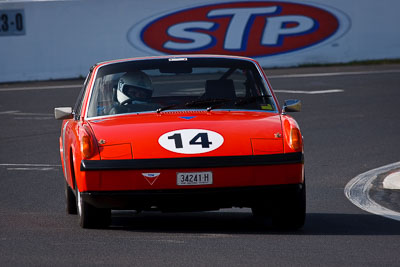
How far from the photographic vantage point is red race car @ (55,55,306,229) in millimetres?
7344

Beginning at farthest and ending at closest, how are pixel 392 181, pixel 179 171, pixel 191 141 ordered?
pixel 392 181 → pixel 191 141 → pixel 179 171

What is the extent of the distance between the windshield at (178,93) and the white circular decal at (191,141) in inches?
30.0

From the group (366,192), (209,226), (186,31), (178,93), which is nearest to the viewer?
(209,226)

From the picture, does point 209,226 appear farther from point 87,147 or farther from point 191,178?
point 87,147

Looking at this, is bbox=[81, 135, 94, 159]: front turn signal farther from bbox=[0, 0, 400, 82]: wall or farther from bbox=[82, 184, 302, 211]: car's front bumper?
bbox=[0, 0, 400, 82]: wall

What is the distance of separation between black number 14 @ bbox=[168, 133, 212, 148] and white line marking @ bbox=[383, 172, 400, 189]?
11.8 feet

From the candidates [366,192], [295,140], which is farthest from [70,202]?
[366,192]

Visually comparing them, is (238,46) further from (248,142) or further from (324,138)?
(248,142)

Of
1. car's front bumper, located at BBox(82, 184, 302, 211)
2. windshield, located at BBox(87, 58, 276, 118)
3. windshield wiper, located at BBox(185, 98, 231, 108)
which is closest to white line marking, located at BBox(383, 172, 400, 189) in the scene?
windshield, located at BBox(87, 58, 276, 118)

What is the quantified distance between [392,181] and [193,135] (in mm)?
3819

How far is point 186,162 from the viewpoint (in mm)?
7320

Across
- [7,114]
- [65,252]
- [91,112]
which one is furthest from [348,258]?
[7,114]

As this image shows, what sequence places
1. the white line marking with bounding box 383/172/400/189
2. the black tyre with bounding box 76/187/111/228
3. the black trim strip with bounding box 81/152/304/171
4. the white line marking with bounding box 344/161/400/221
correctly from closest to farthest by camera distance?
1. the black trim strip with bounding box 81/152/304/171
2. the black tyre with bounding box 76/187/111/228
3. the white line marking with bounding box 344/161/400/221
4. the white line marking with bounding box 383/172/400/189

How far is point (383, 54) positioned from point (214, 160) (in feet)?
76.7
